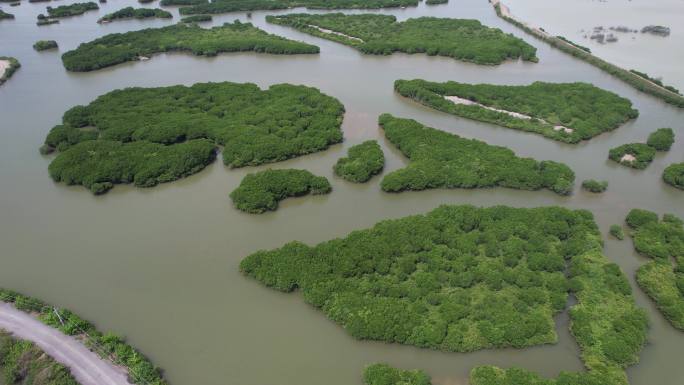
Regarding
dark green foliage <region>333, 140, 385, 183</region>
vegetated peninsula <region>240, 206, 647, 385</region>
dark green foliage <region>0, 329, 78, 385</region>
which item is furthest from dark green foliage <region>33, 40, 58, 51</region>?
vegetated peninsula <region>240, 206, 647, 385</region>

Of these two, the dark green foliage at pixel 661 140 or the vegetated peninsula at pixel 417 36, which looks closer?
the dark green foliage at pixel 661 140

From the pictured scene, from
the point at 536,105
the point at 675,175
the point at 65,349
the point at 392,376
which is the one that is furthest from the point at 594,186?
the point at 65,349

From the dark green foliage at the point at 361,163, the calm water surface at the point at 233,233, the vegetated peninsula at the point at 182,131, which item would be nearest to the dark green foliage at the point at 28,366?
the calm water surface at the point at 233,233

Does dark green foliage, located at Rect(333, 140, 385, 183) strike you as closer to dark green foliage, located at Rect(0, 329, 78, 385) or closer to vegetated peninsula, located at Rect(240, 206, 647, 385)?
vegetated peninsula, located at Rect(240, 206, 647, 385)

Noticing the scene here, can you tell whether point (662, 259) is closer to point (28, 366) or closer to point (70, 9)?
point (28, 366)

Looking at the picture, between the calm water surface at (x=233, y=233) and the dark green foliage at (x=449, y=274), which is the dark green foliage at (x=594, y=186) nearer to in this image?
the calm water surface at (x=233, y=233)
